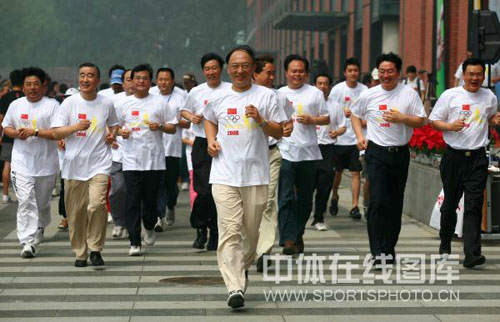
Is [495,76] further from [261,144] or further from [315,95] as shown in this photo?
[261,144]

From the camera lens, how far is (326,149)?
623 inches

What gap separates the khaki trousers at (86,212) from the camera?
1171cm

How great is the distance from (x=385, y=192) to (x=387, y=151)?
0.41 metres

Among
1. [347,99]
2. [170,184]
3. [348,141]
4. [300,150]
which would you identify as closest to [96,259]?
[300,150]

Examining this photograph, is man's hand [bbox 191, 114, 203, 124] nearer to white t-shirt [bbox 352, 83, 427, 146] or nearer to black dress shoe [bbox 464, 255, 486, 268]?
white t-shirt [bbox 352, 83, 427, 146]

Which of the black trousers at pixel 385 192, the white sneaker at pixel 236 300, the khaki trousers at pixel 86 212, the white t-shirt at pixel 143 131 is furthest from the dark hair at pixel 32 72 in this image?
the white sneaker at pixel 236 300

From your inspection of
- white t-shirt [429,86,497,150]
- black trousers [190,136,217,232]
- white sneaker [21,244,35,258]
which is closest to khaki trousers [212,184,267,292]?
white t-shirt [429,86,497,150]

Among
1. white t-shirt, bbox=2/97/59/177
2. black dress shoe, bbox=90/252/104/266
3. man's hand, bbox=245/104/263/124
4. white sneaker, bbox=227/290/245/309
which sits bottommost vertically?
black dress shoe, bbox=90/252/104/266

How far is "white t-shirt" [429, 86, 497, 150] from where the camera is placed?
11.7m

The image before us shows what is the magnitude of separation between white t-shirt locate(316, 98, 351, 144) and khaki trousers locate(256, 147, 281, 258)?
3644mm

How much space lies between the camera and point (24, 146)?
1295 centimetres

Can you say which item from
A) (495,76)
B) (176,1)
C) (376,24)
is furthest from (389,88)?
(176,1)

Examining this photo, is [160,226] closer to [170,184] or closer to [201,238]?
[170,184]

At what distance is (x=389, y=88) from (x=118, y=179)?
13.7ft
